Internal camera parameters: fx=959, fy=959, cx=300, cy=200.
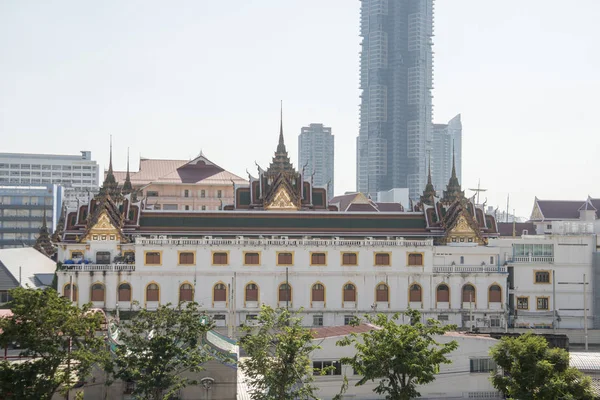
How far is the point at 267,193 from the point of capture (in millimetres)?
93438

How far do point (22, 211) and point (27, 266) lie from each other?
71476mm

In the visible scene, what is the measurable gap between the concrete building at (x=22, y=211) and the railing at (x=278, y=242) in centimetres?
8047

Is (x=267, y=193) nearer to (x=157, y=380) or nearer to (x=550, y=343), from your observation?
(x=550, y=343)

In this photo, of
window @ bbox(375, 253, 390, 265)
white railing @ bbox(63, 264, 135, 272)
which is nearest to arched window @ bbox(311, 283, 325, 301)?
window @ bbox(375, 253, 390, 265)

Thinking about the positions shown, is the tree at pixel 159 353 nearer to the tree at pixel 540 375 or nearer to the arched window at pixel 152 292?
the tree at pixel 540 375

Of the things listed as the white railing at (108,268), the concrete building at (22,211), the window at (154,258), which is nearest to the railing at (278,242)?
the window at (154,258)

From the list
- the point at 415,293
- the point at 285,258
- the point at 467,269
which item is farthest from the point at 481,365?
the point at 467,269

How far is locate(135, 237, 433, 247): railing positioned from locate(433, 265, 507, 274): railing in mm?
2467

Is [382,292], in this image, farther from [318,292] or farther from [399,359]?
[399,359]

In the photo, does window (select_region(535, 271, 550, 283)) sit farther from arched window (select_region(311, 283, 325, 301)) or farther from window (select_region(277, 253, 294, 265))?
window (select_region(277, 253, 294, 265))

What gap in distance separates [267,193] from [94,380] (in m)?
49.1

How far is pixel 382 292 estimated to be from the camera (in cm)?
7512

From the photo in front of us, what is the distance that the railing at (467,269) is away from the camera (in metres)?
76.2

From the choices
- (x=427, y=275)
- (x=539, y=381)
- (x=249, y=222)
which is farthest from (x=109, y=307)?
(x=539, y=381)
